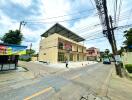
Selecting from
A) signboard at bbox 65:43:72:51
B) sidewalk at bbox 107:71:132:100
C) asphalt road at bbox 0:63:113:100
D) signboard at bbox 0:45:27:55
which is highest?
signboard at bbox 65:43:72:51

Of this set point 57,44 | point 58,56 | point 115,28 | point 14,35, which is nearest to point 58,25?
point 57,44

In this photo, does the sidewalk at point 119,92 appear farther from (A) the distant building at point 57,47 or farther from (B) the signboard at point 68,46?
(B) the signboard at point 68,46

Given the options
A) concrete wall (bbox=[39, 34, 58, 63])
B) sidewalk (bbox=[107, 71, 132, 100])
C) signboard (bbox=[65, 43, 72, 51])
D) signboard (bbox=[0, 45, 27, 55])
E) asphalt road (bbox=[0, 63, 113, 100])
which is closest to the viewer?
asphalt road (bbox=[0, 63, 113, 100])

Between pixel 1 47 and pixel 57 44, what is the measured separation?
2198cm

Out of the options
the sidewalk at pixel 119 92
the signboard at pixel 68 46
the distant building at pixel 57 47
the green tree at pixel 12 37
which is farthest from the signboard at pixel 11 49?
the signboard at pixel 68 46

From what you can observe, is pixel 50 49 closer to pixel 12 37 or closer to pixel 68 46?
pixel 68 46

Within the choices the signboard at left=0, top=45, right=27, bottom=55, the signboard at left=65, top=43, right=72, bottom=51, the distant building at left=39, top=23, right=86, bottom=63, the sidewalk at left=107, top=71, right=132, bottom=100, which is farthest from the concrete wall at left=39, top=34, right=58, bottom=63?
the sidewalk at left=107, top=71, right=132, bottom=100

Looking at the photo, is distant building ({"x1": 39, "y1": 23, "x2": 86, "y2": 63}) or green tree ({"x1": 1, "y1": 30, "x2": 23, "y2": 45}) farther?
distant building ({"x1": 39, "y1": 23, "x2": 86, "y2": 63})

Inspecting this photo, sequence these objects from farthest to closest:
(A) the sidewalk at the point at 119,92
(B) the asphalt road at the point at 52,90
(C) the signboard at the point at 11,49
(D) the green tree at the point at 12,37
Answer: (D) the green tree at the point at 12,37 → (C) the signboard at the point at 11,49 → (A) the sidewalk at the point at 119,92 → (B) the asphalt road at the point at 52,90

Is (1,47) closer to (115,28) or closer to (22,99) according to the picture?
(22,99)

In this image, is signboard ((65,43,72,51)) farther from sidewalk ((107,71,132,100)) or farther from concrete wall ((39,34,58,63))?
sidewalk ((107,71,132,100))

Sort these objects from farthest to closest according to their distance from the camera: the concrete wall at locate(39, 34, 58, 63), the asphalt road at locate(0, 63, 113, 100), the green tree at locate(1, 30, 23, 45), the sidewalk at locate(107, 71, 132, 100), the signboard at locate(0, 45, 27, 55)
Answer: the concrete wall at locate(39, 34, 58, 63) < the green tree at locate(1, 30, 23, 45) < the signboard at locate(0, 45, 27, 55) < the sidewalk at locate(107, 71, 132, 100) < the asphalt road at locate(0, 63, 113, 100)

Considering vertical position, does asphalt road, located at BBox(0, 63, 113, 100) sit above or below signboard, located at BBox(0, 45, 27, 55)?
below

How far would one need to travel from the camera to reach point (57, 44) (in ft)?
121
